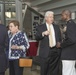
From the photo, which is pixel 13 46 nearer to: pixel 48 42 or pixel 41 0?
pixel 48 42

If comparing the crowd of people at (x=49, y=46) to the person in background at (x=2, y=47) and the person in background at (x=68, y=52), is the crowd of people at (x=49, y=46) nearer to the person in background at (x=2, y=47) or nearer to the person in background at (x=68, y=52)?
the person in background at (x=68, y=52)

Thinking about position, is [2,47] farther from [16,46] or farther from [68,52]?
[68,52]

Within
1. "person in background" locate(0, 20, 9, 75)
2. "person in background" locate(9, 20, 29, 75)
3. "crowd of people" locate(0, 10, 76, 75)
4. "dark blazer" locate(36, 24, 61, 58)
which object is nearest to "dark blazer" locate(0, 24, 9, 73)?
"person in background" locate(0, 20, 9, 75)

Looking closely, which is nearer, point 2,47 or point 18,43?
point 2,47

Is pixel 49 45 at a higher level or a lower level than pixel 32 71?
higher

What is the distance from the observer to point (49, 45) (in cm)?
508

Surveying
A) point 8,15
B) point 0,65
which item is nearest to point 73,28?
point 0,65

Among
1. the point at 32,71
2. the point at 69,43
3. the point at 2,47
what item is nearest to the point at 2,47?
the point at 2,47

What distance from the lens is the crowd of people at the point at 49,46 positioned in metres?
4.92

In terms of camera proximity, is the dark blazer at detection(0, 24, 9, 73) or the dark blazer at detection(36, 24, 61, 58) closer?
the dark blazer at detection(0, 24, 9, 73)

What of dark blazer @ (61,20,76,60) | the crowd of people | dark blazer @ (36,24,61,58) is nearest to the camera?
dark blazer @ (61,20,76,60)

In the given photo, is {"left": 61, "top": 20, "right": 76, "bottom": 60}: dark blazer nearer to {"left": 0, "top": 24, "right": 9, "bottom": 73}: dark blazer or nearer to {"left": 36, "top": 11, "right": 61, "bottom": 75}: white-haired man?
{"left": 36, "top": 11, "right": 61, "bottom": 75}: white-haired man

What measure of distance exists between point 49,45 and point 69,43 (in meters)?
0.42

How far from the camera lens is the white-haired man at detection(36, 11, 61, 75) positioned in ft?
16.7
